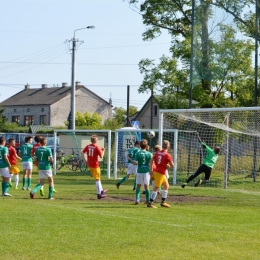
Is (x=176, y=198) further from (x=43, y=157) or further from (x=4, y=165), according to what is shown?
Result: (x=4, y=165)

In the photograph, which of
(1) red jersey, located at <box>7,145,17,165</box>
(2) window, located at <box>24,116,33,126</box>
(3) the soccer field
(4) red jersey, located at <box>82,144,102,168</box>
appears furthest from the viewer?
(2) window, located at <box>24,116,33,126</box>

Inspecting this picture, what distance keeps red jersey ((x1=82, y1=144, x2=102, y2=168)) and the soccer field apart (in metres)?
1.17

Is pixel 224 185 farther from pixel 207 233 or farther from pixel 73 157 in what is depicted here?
pixel 73 157

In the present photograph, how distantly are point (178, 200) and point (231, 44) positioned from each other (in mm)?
8796

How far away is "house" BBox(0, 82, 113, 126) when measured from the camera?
93438mm

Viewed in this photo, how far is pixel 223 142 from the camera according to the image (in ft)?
89.2

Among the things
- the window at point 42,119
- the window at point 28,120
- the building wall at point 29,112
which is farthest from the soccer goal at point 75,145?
the window at point 28,120

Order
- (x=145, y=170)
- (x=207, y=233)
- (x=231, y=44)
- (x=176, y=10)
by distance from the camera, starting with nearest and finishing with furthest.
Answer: (x=207, y=233)
(x=145, y=170)
(x=231, y=44)
(x=176, y=10)

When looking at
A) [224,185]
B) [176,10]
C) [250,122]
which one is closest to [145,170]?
[224,185]

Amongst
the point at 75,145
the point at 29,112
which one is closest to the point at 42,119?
the point at 29,112

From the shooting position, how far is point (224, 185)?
24.5 meters

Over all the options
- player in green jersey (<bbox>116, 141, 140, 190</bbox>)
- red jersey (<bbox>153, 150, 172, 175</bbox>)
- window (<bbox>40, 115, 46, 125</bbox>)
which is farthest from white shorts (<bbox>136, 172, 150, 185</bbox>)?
window (<bbox>40, 115, 46, 125</bbox>)

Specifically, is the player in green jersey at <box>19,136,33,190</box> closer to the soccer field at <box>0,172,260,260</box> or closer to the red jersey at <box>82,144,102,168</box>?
the soccer field at <box>0,172,260,260</box>

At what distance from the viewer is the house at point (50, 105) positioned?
93.4 m
